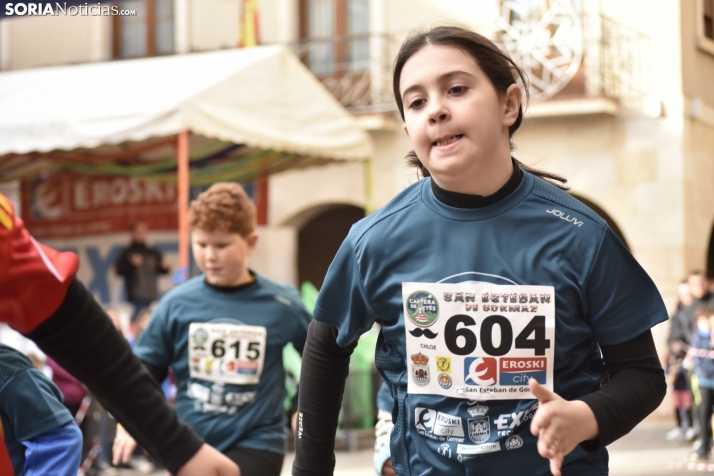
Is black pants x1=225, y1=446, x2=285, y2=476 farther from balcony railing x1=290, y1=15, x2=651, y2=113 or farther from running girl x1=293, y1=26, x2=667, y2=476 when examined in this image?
balcony railing x1=290, y1=15, x2=651, y2=113

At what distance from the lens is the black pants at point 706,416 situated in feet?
37.6

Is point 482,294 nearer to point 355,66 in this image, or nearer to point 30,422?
point 30,422

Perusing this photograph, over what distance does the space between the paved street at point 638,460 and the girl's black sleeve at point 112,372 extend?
8.00 m

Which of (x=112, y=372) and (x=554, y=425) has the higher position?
(x=112, y=372)

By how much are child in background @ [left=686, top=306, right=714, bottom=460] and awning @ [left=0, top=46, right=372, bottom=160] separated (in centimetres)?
416

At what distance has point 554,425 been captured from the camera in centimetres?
237

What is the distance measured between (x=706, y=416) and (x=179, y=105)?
240 inches

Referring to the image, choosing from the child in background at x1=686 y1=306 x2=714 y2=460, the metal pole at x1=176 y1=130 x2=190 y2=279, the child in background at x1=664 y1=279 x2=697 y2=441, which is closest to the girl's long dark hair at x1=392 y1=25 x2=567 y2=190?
the metal pole at x1=176 y1=130 x2=190 y2=279

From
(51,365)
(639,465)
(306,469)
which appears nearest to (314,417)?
(306,469)

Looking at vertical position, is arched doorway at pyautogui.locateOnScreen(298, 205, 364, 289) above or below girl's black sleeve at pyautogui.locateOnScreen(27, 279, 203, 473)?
below

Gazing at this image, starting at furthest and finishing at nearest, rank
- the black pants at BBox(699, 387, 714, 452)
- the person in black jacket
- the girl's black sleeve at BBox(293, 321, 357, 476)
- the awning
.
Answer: the person in black jacket
the black pants at BBox(699, 387, 714, 452)
the awning
the girl's black sleeve at BBox(293, 321, 357, 476)

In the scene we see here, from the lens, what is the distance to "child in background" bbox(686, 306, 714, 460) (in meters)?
11.7


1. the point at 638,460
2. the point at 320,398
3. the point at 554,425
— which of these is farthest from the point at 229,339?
the point at 638,460

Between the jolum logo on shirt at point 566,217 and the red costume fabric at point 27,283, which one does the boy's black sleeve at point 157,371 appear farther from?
the red costume fabric at point 27,283
